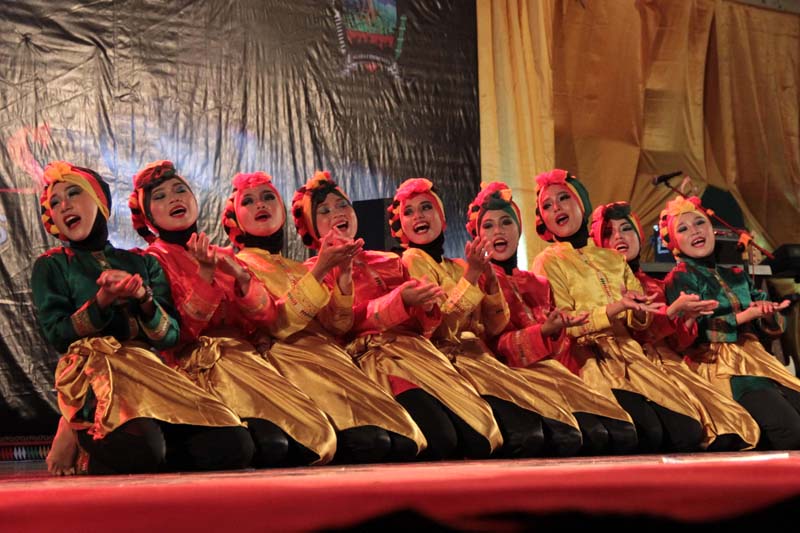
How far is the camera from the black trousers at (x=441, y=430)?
10.5ft

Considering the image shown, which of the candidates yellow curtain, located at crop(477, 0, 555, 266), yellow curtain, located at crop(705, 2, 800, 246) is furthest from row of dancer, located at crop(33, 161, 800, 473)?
yellow curtain, located at crop(705, 2, 800, 246)

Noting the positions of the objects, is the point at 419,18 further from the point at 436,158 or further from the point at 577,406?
the point at 577,406

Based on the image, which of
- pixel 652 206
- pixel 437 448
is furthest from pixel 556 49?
pixel 437 448

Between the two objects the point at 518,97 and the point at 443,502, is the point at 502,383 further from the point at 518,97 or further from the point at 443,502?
the point at 518,97

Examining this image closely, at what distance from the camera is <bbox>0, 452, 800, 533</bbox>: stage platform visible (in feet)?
2.51

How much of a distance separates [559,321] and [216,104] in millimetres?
2543

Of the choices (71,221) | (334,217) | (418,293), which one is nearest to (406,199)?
(334,217)

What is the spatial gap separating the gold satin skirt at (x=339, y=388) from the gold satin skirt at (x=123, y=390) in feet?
1.33

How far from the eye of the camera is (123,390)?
8.55 feet

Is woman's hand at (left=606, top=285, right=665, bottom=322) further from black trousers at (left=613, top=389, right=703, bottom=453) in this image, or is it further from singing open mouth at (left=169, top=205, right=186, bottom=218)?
singing open mouth at (left=169, top=205, right=186, bottom=218)

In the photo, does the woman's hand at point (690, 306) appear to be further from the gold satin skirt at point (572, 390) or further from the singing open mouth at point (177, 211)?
the singing open mouth at point (177, 211)

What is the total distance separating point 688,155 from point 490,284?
171 inches

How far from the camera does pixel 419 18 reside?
19.9ft

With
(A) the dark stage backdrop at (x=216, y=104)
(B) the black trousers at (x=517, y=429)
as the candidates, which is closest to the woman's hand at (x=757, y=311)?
(B) the black trousers at (x=517, y=429)
